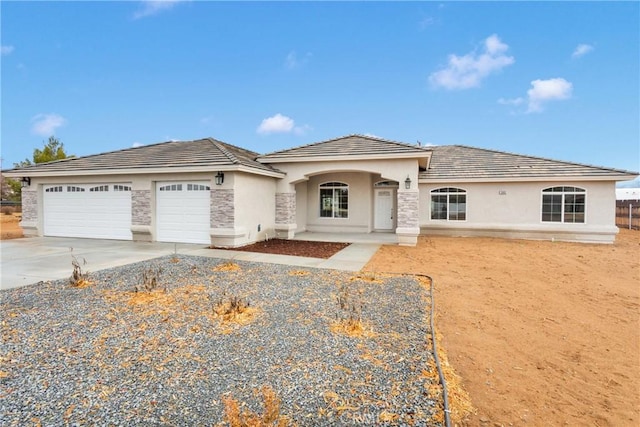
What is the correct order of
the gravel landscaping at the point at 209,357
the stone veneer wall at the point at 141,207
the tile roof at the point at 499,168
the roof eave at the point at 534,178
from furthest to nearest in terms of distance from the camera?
the tile roof at the point at 499,168
the roof eave at the point at 534,178
the stone veneer wall at the point at 141,207
the gravel landscaping at the point at 209,357

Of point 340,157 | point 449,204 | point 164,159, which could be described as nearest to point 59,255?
point 164,159

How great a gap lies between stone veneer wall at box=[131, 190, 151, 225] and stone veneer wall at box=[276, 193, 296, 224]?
17.5 feet

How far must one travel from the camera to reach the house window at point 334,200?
16844 mm

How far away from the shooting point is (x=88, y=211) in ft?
45.4

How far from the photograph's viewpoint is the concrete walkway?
7625 mm

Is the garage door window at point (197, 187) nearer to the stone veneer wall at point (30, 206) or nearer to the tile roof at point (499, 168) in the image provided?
the stone veneer wall at point (30, 206)

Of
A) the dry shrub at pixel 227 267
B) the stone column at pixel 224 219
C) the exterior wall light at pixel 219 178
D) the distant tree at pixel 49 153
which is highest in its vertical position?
the distant tree at pixel 49 153

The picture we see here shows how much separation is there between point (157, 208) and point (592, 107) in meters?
23.6

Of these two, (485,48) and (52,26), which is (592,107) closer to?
(485,48)

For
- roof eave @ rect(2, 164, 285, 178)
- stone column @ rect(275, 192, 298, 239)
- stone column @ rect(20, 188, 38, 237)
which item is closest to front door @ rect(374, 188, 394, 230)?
stone column @ rect(275, 192, 298, 239)

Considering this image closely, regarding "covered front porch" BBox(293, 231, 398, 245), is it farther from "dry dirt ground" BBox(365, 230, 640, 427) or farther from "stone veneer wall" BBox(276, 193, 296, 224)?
"dry dirt ground" BBox(365, 230, 640, 427)

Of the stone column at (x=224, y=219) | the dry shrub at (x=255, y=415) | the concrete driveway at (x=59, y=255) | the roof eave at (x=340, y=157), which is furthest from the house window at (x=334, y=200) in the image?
the dry shrub at (x=255, y=415)

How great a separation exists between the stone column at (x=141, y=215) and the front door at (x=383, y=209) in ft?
35.8

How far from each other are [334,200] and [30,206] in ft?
47.7
